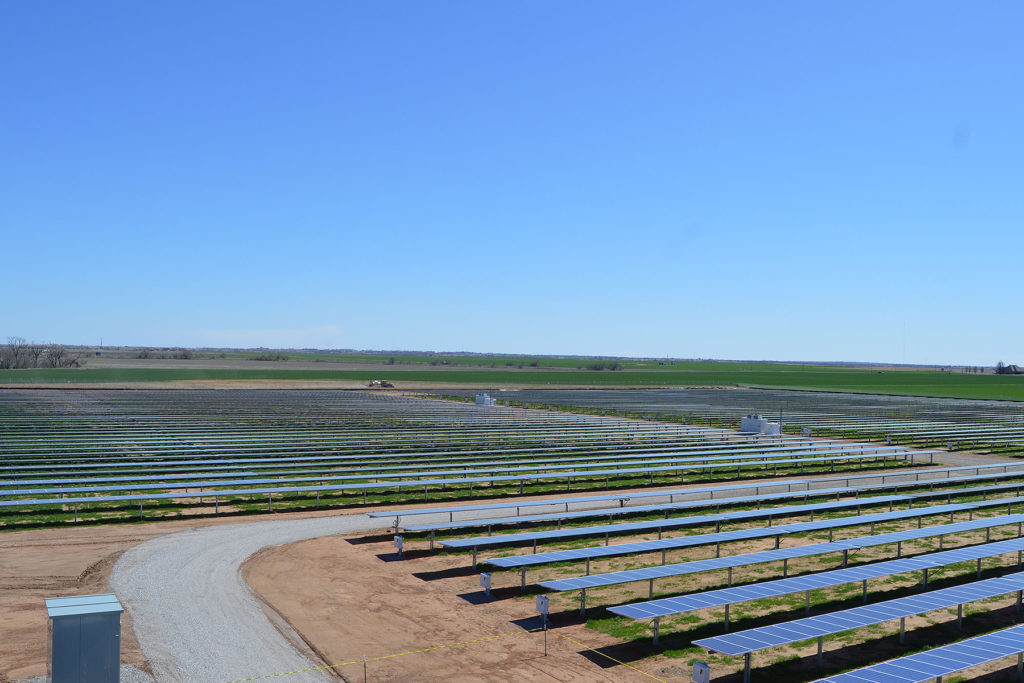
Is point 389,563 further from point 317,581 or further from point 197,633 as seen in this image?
point 197,633

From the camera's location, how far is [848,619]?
1219cm

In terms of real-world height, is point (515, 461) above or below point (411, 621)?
above

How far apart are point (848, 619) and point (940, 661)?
1650 millimetres

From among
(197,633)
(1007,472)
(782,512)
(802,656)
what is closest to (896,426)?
(1007,472)

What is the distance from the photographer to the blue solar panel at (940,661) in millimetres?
10141

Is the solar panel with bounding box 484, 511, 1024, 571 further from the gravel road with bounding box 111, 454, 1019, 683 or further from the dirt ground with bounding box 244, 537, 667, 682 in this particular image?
the gravel road with bounding box 111, 454, 1019, 683

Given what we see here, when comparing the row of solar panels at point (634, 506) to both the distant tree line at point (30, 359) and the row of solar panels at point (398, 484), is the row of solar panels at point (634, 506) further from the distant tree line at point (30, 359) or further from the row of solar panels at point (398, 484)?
the distant tree line at point (30, 359)

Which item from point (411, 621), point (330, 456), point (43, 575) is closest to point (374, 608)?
point (411, 621)

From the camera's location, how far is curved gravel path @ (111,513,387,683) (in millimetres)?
11523

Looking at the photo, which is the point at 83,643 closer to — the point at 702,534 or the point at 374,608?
the point at 374,608

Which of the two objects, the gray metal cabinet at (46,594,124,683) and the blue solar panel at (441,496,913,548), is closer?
the gray metal cabinet at (46,594,124,683)

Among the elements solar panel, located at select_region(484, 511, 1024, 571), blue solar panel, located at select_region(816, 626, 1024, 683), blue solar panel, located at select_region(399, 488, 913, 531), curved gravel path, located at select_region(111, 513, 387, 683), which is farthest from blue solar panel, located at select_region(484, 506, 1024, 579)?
curved gravel path, located at select_region(111, 513, 387, 683)

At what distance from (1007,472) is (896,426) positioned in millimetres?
20098

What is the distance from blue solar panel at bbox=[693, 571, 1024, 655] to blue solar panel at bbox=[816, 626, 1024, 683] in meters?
0.99
